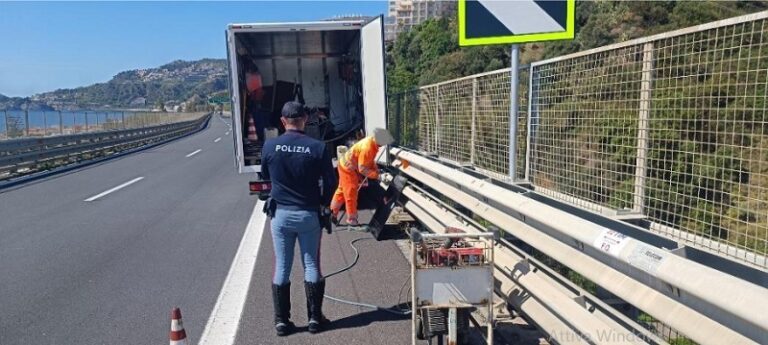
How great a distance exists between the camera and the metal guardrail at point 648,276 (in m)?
2.02

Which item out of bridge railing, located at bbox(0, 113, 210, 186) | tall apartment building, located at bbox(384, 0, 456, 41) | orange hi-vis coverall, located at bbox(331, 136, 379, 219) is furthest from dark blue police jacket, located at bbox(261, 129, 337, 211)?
tall apartment building, located at bbox(384, 0, 456, 41)

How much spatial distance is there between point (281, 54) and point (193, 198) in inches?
138

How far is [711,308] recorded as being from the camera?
2.18 m

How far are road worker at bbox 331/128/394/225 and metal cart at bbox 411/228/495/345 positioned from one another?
3.59 m

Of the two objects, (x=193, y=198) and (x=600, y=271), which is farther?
(x=193, y=198)

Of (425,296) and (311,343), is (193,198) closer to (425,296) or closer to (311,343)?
(311,343)

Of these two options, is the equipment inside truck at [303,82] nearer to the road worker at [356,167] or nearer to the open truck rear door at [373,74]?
the open truck rear door at [373,74]

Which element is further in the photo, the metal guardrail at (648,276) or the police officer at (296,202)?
the police officer at (296,202)

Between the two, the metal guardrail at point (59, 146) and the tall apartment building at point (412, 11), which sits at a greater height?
the tall apartment building at point (412, 11)

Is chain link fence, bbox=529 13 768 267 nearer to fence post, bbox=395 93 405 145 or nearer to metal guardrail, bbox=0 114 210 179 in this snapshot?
fence post, bbox=395 93 405 145

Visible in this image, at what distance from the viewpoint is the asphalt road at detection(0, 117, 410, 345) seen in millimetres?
4539

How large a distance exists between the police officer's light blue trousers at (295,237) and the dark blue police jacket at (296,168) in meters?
0.08

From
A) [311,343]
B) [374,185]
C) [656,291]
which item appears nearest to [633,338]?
[656,291]

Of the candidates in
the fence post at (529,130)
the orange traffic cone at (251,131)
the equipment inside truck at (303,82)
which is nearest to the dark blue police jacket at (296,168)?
the fence post at (529,130)
